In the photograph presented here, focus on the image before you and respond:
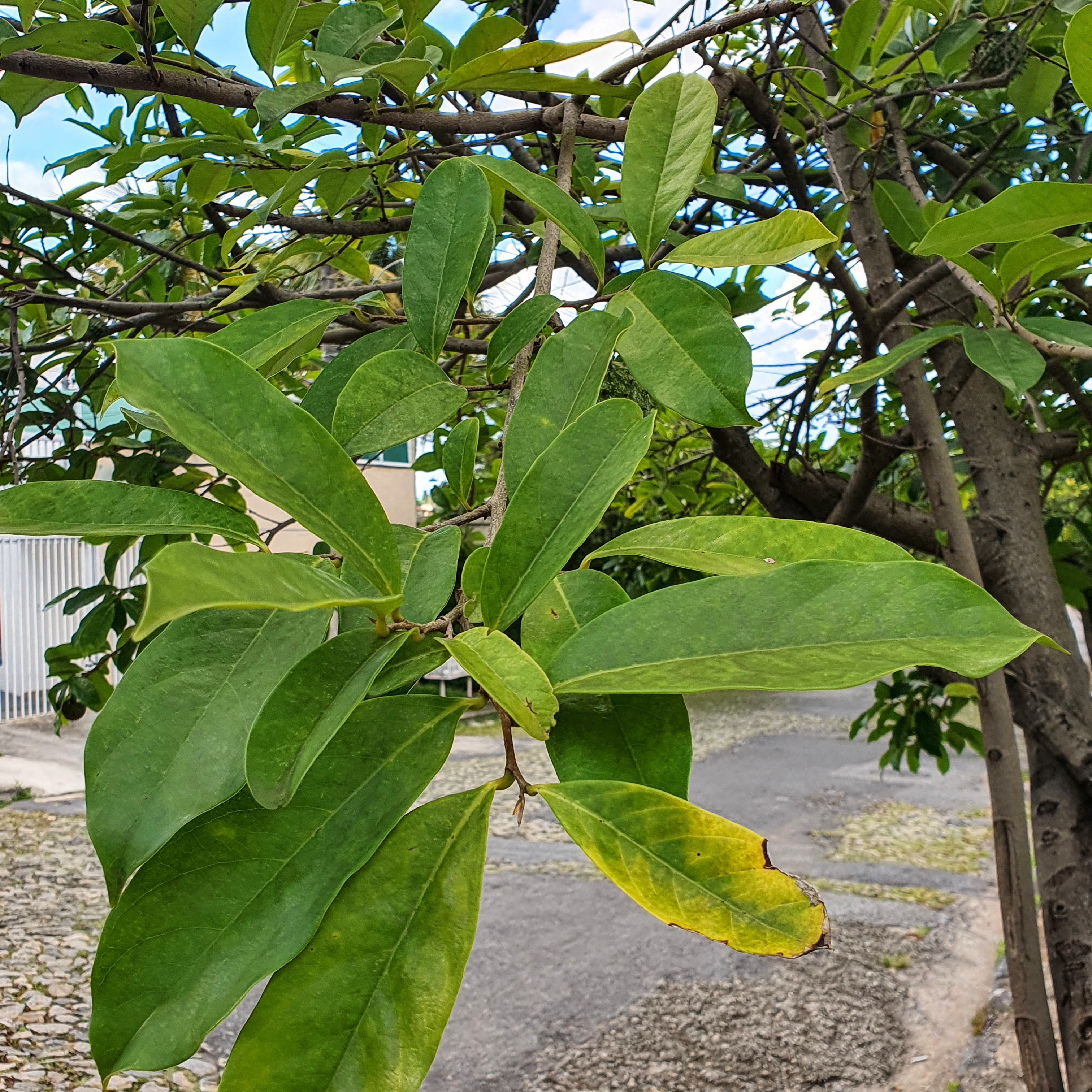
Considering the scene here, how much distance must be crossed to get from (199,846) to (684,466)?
1537mm

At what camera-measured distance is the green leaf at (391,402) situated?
1.24 feet

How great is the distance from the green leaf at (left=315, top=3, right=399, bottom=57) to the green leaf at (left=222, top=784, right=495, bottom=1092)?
1.40 ft

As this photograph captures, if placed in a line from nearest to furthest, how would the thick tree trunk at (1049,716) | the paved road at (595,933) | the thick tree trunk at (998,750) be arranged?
the thick tree trunk at (998,750)
the thick tree trunk at (1049,716)
the paved road at (595,933)

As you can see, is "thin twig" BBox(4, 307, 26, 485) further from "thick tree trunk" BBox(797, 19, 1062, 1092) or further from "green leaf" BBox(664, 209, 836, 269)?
"thick tree trunk" BBox(797, 19, 1062, 1092)

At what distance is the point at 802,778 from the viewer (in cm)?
622

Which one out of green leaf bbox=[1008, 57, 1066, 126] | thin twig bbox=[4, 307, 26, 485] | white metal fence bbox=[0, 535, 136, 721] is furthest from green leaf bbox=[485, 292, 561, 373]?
white metal fence bbox=[0, 535, 136, 721]

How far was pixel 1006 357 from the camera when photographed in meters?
0.61

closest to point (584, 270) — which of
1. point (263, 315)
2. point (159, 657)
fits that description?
point (263, 315)

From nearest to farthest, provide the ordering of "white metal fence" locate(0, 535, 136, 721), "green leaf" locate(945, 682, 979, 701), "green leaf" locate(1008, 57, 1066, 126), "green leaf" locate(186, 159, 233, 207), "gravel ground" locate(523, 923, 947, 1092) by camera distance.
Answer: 1. "green leaf" locate(186, 159, 233, 207)
2. "green leaf" locate(1008, 57, 1066, 126)
3. "green leaf" locate(945, 682, 979, 701)
4. "gravel ground" locate(523, 923, 947, 1092)
5. "white metal fence" locate(0, 535, 136, 721)

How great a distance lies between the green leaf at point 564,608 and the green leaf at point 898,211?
2.51 feet

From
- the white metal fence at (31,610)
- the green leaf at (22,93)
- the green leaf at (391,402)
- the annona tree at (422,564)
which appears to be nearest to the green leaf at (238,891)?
the annona tree at (422,564)

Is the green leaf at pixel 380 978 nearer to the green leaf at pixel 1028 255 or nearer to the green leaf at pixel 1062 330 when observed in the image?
the green leaf at pixel 1028 255

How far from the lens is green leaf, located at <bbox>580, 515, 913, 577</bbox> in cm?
31

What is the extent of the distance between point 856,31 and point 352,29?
62 centimetres
